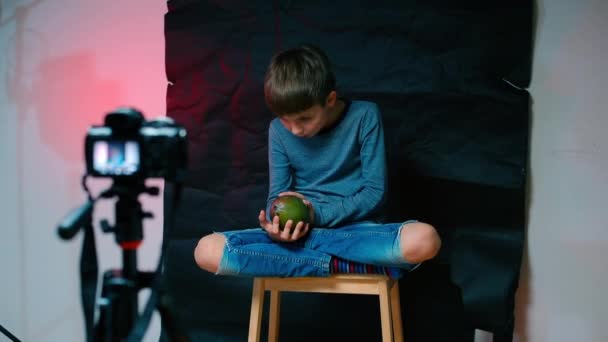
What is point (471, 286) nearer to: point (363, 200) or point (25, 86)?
point (363, 200)

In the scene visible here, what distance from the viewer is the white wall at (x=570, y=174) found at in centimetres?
212

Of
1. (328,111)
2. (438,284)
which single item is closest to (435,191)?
(438,284)

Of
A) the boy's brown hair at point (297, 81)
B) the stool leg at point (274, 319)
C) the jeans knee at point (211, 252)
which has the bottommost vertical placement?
the stool leg at point (274, 319)

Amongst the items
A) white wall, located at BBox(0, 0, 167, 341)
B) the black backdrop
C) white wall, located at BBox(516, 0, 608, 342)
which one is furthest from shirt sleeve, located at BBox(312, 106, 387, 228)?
white wall, located at BBox(0, 0, 167, 341)

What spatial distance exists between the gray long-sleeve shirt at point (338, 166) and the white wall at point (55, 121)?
724 mm

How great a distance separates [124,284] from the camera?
1.24 m

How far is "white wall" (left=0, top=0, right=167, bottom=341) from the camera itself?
2.54 metres

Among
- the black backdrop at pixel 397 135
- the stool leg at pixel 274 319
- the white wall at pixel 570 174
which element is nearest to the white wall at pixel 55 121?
the black backdrop at pixel 397 135

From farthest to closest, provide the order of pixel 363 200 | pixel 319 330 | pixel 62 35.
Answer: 1. pixel 62 35
2. pixel 319 330
3. pixel 363 200

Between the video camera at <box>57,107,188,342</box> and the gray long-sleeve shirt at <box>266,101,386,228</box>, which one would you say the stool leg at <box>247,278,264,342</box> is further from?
the video camera at <box>57,107,188,342</box>

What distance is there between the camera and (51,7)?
2590 millimetres

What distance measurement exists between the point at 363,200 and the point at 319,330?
28.1 inches

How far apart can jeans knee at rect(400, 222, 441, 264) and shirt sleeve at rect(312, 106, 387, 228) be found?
9.3 inches

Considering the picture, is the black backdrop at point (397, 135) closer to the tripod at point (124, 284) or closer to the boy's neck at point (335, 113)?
the boy's neck at point (335, 113)
